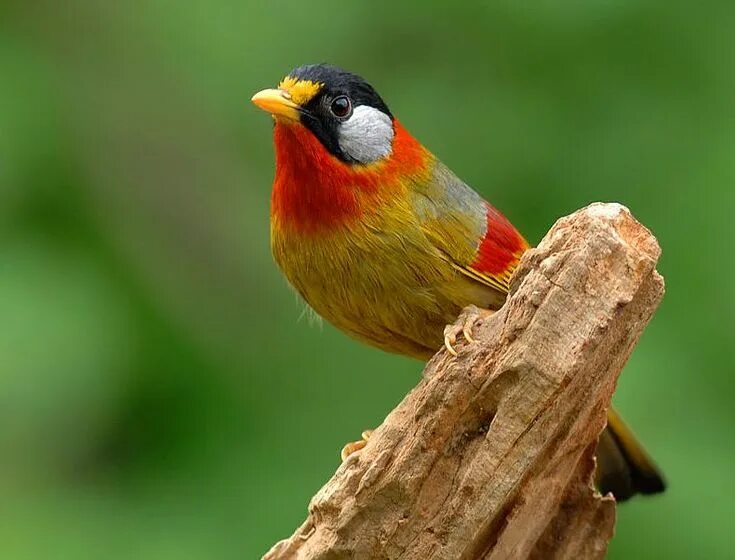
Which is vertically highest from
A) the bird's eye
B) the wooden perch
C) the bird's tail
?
the bird's eye

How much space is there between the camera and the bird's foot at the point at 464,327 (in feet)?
8.73

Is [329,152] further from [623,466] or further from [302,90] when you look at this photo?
[623,466]

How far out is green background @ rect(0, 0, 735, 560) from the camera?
12.2 ft

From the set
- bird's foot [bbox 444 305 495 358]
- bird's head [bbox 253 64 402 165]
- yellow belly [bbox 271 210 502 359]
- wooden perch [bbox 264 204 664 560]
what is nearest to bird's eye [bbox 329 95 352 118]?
bird's head [bbox 253 64 402 165]

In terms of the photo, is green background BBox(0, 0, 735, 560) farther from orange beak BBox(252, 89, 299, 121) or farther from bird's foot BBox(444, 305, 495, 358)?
bird's foot BBox(444, 305, 495, 358)

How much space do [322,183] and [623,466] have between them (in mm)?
1275

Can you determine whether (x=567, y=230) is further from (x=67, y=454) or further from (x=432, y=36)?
(x=67, y=454)

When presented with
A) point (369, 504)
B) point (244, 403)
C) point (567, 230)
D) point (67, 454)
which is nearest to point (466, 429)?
point (369, 504)

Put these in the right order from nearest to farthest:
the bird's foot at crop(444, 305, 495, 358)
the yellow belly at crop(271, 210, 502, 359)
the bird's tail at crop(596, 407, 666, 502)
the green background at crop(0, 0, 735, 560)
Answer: the bird's foot at crop(444, 305, 495, 358) < the yellow belly at crop(271, 210, 502, 359) < the bird's tail at crop(596, 407, 666, 502) < the green background at crop(0, 0, 735, 560)

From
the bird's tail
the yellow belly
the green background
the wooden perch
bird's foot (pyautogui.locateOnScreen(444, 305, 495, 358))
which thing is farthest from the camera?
the green background

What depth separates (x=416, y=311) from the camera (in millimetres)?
3166

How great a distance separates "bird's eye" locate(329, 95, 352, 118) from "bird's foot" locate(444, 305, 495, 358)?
0.77m

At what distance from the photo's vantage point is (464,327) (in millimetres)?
2748

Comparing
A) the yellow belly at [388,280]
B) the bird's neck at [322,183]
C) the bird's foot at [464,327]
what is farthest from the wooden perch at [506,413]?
the bird's neck at [322,183]
